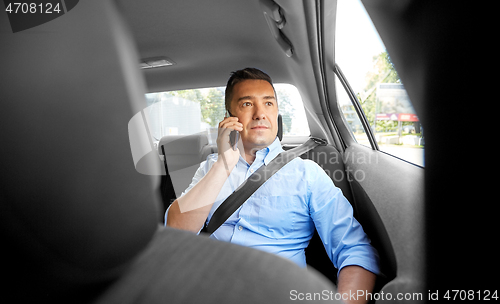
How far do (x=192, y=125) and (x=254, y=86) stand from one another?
757mm

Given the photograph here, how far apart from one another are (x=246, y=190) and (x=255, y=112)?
1.50 feet

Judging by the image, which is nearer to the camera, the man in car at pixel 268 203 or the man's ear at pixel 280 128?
the man in car at pixel 268 203

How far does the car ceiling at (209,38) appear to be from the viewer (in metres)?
1.77

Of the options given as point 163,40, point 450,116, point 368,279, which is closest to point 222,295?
point 450,116

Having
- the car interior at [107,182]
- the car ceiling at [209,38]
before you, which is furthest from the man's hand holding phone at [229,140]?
the car interior at [107,182]

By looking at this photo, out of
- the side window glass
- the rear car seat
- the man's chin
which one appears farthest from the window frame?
the rear car seat

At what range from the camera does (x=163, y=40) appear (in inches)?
87.7

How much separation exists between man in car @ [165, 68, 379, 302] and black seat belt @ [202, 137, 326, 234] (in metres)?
0.03

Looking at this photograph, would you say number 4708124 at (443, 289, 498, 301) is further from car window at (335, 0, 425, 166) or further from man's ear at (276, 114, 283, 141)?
man's ear at (276, 114, 283, 141)

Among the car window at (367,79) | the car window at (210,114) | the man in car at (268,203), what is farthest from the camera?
the car window at (210,114)

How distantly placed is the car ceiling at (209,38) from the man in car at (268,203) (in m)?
0.45

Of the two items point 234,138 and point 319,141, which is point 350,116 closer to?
point 319,141

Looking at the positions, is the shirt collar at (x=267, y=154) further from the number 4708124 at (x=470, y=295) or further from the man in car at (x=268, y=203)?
the number 4708124 at (x=470, y=295)

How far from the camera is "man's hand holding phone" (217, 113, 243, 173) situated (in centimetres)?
153
